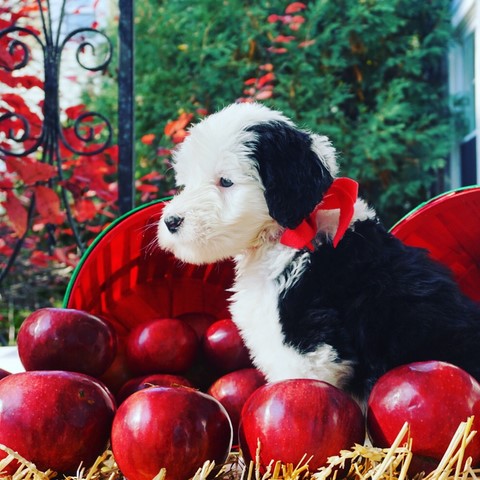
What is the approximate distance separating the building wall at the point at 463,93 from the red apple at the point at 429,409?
4.19 m

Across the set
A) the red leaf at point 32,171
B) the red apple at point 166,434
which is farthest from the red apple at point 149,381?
the red leaf at point 32,171

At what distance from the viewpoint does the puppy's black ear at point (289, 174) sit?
50.1 inches

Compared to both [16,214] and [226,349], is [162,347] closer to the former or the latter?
[226,349]

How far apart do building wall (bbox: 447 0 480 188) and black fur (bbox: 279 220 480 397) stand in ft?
12.9

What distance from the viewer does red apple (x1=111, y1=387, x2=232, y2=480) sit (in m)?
1.01

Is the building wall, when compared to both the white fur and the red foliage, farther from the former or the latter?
the white fur

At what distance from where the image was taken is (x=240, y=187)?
1.31 m

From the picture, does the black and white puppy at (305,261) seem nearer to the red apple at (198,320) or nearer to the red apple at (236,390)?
the red apple at (236,390)

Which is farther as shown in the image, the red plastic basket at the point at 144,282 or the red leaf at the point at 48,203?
the red leaf at the point at 48,203

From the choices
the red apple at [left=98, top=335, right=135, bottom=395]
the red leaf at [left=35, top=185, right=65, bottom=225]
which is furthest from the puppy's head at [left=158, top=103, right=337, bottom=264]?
the red leaf at [left=35, top=185, right=65, bottom=225]

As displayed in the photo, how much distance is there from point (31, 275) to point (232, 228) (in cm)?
394

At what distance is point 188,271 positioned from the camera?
77.7 inches

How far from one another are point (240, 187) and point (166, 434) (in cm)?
52

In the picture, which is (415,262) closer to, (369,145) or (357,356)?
(357,356)
